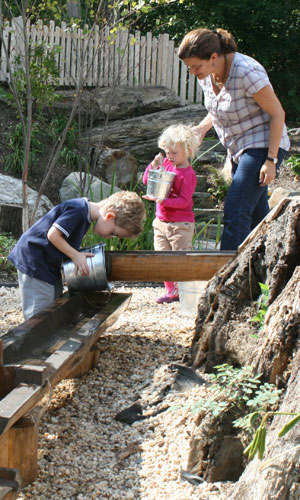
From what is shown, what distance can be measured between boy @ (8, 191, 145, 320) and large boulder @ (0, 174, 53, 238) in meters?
3.61

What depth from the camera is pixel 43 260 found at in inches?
145

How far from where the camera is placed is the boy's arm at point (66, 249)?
3.49 m

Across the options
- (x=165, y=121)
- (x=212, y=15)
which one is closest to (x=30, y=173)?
(x=165, y=121)

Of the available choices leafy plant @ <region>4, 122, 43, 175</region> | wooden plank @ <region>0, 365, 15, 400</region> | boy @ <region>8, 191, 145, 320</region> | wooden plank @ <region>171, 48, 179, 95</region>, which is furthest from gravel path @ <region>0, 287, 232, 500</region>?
wooden plank @ <region>171, 48, 179, 95</region>

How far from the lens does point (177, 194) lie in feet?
Result: 16.3

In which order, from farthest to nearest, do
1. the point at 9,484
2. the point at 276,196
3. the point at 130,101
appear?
1. the point at 130,101
2. the point at 276,196
3. the point at 9,484

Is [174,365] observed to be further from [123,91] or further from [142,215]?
[123,91]

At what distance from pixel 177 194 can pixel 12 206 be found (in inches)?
114

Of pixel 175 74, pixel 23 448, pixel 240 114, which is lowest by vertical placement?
pixel 23 448

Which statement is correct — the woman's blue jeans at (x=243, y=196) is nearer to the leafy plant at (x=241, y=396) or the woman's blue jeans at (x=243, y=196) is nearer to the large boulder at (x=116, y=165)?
the leafy plant at (x=241, y=396)

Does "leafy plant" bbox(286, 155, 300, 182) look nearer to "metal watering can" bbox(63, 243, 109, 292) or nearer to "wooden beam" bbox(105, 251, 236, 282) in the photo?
"wooden beam" bbox(105, 251, 236, 282)

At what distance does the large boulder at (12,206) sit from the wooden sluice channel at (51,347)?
3639mm

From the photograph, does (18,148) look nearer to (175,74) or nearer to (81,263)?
(175,74)

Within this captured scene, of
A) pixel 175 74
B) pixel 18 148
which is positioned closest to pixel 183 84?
pixel 175 74
